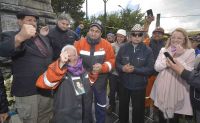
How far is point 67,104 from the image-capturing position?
3.93 metres

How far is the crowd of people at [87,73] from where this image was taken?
3.74 metres

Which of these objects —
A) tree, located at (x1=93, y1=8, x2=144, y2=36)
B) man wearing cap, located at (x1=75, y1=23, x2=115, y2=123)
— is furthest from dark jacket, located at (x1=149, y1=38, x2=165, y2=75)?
tree, located at (x1=93, y1=8, x2=144, y2=36)

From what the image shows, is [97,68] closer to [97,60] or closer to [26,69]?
[97,60]

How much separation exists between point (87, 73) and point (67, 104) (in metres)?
0.65

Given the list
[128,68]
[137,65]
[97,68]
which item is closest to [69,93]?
[97,68]

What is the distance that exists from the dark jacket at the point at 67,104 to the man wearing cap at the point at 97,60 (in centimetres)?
88

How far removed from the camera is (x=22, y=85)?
3926mm

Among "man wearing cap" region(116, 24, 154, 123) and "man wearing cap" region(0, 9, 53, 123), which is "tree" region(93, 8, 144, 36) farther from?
"man wearing cap" region(0, 9, 53, 123)

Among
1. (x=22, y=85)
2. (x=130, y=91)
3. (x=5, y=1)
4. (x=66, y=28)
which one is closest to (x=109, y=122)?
(x=130, y=91)

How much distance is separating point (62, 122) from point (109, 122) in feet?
8.23

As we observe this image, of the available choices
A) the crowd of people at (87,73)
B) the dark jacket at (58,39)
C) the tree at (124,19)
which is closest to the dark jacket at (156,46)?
the crowd of people at (87,73)

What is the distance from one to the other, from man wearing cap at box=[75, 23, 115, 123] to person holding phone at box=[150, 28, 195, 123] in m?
1.00

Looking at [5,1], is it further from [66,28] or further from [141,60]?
[141,60]

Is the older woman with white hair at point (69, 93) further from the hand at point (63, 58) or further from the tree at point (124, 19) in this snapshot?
the tree at point (124, 19)
